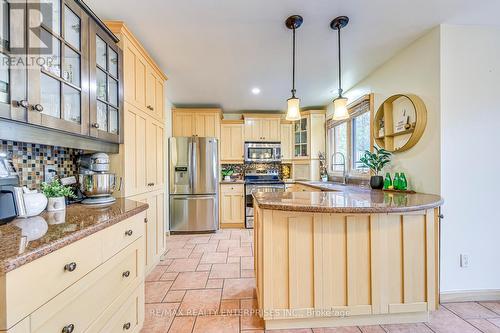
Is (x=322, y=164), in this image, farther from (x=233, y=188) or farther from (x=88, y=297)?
(x=88, y=297)

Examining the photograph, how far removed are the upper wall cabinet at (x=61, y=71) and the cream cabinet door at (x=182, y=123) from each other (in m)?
2.37

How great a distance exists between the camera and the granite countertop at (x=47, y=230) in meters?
0.70

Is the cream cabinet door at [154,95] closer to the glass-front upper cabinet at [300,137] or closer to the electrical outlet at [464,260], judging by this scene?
the glass-front upper cabinet at [300,137]

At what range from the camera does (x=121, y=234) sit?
4.21ft

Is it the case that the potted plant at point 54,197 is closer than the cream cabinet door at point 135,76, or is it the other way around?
the potted plant at point 54,197

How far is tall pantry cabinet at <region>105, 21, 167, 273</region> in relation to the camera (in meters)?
1.96

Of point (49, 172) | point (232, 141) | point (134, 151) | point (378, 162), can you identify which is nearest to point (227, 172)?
point (232, 141)

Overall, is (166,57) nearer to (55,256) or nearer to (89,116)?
(89,116)

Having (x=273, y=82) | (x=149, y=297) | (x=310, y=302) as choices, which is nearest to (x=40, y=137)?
(x=149, y=297)

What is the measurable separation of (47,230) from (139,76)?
175cm

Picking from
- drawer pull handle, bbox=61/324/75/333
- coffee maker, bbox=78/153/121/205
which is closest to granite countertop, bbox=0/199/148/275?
coffee maker, bbox=78/153/121/205

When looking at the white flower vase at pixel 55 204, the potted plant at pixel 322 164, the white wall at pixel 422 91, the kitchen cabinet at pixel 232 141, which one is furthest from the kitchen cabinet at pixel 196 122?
the white flower vase at pixel 55 204

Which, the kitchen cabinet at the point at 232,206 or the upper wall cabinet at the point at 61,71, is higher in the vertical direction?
the upper wall cabinet at the point at 61,71

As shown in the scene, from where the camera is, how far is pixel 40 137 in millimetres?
1273
